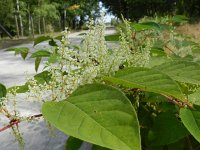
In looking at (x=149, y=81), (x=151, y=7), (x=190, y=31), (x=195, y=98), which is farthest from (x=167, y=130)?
(x=151, y=7)

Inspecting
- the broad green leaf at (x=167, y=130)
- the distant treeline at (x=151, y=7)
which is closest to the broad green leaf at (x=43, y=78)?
the broad green leaf at (x=167, y=130)

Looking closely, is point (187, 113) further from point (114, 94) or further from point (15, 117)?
point (15, 117)

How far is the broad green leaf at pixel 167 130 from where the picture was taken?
0.87 m

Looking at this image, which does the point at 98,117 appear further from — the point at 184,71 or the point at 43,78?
the point at 43,78

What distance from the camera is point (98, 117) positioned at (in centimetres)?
60

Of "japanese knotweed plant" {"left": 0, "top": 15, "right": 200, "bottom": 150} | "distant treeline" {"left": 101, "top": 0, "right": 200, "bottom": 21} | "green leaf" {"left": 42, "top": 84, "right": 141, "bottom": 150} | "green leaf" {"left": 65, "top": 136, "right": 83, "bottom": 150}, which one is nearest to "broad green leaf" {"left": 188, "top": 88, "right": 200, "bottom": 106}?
"japanese knotweed plant" {"left": 0, "top": 15, "right": 200, "bottom": 150}

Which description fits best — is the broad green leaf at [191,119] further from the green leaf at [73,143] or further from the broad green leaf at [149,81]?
the green leaf at [73,143]

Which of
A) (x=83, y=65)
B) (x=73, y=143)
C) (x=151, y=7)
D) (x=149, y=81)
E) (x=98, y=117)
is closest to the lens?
(x=98, y=117)

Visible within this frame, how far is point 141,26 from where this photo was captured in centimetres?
119

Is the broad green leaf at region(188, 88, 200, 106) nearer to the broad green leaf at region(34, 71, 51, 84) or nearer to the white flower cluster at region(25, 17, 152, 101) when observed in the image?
the white flower cluster at region(25, 17, 152, 101)

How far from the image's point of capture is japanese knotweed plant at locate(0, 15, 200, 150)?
569mm

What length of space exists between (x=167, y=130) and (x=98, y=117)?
1.12 ft

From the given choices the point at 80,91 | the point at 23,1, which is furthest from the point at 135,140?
the point at 23,1

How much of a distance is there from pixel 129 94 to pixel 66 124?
360 mm
